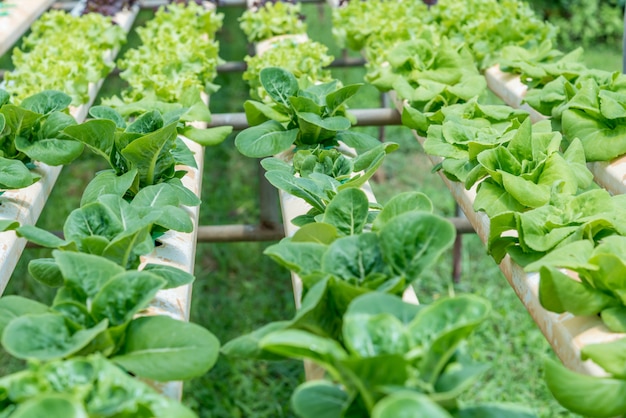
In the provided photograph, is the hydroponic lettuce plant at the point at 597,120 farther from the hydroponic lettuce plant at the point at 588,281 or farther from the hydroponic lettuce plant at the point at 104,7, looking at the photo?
the hydroponic lettuce plant at the point at 104,7

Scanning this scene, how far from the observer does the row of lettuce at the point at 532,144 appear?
1270 mm

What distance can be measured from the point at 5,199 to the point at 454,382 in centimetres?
128

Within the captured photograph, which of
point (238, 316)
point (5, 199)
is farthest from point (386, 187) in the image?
point (5, 199)

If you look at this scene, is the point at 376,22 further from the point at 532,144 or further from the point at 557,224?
the point at 557,224

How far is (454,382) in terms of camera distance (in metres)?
0.97

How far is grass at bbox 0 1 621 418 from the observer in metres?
2.93

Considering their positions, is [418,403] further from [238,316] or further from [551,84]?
[238,316]

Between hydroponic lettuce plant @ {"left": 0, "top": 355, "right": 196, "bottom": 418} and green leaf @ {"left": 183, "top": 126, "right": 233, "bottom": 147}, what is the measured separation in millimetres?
1172

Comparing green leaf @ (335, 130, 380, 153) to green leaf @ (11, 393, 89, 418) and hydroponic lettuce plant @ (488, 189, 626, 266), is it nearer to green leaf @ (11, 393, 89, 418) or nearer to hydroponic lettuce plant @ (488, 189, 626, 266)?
hydroponic lettuce plant @ (488, 189, 626, 266)

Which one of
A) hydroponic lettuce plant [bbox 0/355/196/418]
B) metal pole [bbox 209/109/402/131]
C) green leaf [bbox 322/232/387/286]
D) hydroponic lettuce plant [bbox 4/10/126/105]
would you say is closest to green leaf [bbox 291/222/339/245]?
green leaf [bbox 322/232/387/286]

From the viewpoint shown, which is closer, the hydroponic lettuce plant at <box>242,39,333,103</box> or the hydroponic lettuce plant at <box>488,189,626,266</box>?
the hydroponic lettuce plant at <box>488,189,626,266</box>

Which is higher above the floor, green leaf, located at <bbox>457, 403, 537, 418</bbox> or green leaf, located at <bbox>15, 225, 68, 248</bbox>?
green leaf, located at <bbox>15, 225, 68, 248</bbox>

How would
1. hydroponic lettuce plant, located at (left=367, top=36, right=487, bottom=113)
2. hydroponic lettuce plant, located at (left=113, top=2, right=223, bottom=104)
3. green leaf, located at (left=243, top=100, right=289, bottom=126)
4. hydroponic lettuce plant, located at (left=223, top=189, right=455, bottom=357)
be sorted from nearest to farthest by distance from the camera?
1. hydroponic lettuce plant, located at (left=223, top=189, right=455, bottom=357)
2. green leaf, located at (left=243, top=100, right=289, bottom=126)
3. hydroponic lettuce plant, located at (left=367, top=36, right=487, bottom=113)
4. hydroponic lettuce plant, located at (left=113, top=2, right=223, bottom=104)

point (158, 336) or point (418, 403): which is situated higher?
point (418, 403)
